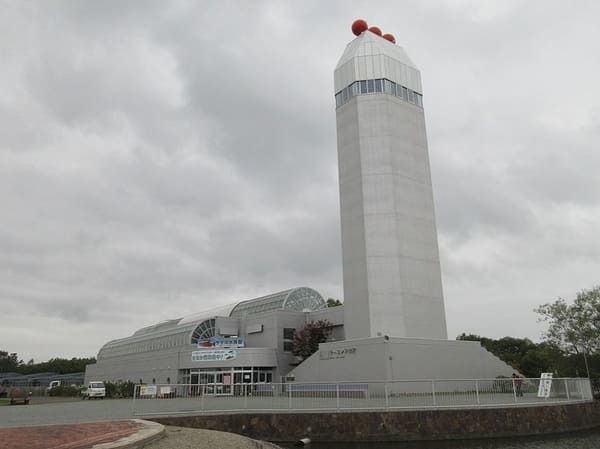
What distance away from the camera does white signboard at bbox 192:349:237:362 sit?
51.2 metres

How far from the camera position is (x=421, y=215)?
4516 cm

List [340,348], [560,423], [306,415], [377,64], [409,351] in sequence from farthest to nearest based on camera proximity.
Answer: [377,64] → [340,348] → [409,351] → [560,423] → [306,415]

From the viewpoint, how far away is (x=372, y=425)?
2178 centimetres

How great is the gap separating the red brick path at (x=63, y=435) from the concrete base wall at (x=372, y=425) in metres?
8.26

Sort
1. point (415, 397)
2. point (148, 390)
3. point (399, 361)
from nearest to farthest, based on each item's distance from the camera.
→ 1. point (415, 397)
2. point (148, 390)
3. point (399, 361)

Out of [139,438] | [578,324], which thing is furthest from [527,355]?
[139,438]

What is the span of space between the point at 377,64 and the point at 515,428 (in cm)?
3473

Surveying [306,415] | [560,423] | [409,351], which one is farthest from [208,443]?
[409,351]

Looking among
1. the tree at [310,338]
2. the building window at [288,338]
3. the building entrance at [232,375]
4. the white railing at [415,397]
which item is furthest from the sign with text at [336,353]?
the building window at [288,338]

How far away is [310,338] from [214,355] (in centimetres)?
1016

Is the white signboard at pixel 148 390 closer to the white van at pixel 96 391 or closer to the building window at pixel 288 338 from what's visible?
the white van at pixel 96 391

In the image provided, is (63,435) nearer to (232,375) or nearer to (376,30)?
(232,375)

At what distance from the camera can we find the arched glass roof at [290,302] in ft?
192

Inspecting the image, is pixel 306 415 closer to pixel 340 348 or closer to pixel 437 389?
pixel 437 389
